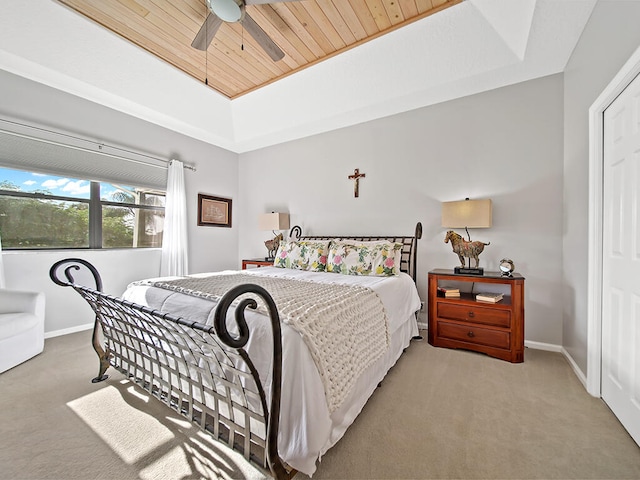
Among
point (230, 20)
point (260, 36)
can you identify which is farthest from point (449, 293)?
point (230, 20)

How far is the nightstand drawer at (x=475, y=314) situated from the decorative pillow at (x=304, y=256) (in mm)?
1391

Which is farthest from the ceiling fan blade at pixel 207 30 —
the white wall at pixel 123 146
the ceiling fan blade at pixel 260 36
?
the white wall at pixel 123 146

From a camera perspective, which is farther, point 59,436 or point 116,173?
point 116,173

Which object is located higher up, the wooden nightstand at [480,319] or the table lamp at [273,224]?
the table lamp at [273,224]

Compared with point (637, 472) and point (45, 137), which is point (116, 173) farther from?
point (637, 472)

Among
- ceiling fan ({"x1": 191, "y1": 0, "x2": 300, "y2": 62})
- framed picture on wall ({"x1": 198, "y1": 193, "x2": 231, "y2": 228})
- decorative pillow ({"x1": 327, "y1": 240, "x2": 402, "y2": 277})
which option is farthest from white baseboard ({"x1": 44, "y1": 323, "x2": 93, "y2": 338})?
ceiling fan ({"x1": 191, "y1": 0, "x2": 300, "y2": 62})

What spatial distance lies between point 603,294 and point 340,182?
300 centimetres

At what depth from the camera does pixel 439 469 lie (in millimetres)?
1391

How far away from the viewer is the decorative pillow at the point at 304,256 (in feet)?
11.1

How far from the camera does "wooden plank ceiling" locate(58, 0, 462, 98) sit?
2453 millimetres

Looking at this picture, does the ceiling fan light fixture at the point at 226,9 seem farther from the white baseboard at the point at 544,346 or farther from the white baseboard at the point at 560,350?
the white baseboard at the point at 544,346

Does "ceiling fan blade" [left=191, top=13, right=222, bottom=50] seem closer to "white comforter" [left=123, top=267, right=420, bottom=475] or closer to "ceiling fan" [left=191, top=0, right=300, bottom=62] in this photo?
"ceiling fan" [left=191, top=0, right=300, bottom=62]

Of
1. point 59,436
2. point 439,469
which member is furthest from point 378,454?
point 59,436

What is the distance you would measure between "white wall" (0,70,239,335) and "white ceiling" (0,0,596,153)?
175 mm
